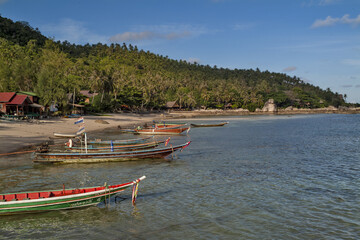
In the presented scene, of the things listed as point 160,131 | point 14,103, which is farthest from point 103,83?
point 160,131

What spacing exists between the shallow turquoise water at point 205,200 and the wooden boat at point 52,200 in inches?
19.7

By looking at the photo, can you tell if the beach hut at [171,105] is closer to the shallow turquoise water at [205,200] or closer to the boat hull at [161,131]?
the boat hull at [161,131]

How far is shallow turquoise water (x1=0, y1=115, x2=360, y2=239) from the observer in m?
11.6

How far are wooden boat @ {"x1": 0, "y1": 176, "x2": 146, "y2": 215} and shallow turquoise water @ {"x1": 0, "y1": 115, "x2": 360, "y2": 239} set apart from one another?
50 centimetres

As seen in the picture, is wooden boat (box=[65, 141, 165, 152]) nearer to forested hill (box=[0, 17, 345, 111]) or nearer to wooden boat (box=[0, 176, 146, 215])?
wooden boat (box=[0, 176, 146, 215])

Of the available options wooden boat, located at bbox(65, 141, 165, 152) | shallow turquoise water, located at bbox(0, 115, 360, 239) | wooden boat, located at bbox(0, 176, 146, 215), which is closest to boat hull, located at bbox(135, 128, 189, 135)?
wooden boat, located at bbox(65, 141, 165, 152)

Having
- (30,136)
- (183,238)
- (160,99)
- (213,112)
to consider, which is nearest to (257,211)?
(183,238)

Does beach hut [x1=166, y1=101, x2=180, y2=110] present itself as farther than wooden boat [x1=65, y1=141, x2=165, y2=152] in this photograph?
Yes

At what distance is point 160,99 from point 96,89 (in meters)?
35.0

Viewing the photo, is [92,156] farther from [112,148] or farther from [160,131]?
[160,131]

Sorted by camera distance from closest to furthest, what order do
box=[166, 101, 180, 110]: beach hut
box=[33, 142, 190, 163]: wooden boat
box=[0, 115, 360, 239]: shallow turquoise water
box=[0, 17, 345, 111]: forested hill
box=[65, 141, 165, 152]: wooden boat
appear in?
box=[0, 115, 360, 239]: shallow turquoise water
box=[33, 142, 190, 163]: wooden boat
box=[65, 141, 165, 152]: wooden boat
box=[0, 17, 345, 111]: forested hill
box=[166, 101, 180, 110]: beach hut

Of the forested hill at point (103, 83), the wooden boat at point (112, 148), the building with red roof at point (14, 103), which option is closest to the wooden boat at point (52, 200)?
the wooden boat at point (112, 148)

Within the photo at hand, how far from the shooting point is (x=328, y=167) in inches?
926

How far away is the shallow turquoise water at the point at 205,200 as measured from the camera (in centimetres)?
1164
